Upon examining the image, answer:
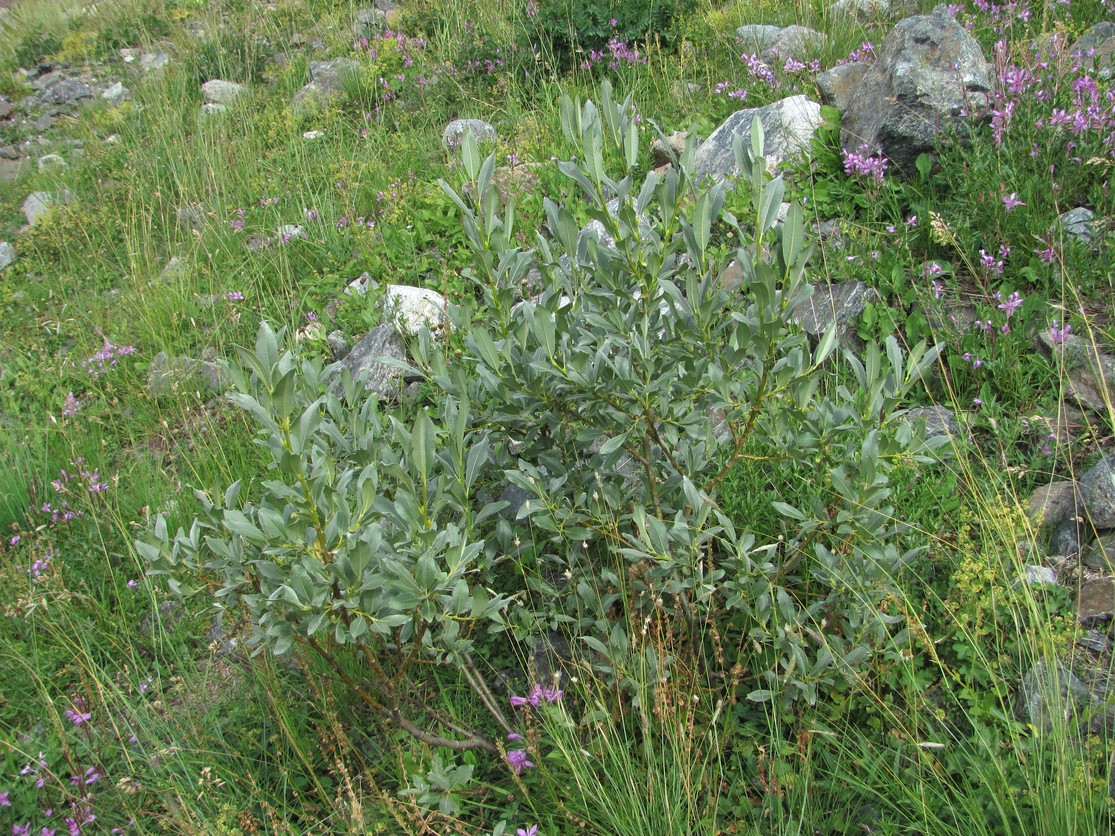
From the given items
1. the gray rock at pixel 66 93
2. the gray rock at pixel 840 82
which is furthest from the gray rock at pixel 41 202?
the gray rock at pixel 840 82

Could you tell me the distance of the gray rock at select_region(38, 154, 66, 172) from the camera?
26.2 ft

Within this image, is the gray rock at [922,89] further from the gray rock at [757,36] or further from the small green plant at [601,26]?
the small green plant at [601,26]

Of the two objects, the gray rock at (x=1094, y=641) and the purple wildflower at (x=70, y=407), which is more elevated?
the purple wildflower at (x=70, y=407)

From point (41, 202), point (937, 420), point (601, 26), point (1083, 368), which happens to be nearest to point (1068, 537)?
point (937, 420)

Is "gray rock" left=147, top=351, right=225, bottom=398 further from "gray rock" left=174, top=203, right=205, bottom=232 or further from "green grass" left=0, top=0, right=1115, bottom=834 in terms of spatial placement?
"gray rock" left=174, top=203, right=205, bottom=232

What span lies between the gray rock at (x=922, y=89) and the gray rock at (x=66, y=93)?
978 centimetres

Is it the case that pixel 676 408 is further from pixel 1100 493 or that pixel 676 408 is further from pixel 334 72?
pixel 334 72

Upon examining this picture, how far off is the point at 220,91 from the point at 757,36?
17.4ft

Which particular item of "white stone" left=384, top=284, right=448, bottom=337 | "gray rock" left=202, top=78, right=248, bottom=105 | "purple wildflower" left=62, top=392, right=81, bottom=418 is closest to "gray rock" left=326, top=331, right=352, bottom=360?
"white stone" left=384, top=284, right=448, bottom=337

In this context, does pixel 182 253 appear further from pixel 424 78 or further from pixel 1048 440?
pixel 1048 440

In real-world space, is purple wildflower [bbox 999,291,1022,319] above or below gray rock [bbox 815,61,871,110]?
below

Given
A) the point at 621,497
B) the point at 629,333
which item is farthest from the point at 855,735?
the point at 629,333

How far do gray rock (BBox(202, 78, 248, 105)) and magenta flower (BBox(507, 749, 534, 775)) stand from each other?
7.39 metres

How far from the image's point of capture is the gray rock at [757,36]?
5816mm
